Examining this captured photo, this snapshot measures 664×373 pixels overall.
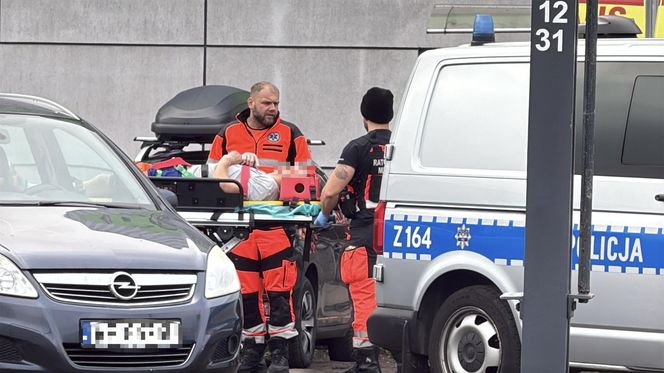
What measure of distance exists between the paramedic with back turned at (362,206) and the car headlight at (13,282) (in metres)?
3.26

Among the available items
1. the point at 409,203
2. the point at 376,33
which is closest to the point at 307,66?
the point at 376,33

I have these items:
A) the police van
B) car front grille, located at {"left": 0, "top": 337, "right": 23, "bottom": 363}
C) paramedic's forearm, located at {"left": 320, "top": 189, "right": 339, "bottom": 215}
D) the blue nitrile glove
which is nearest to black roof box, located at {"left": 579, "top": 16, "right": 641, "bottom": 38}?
the police van

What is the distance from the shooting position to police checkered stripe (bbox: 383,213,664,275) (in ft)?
24.2

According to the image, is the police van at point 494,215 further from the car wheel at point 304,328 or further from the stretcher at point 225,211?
the car wheel at point 304,328

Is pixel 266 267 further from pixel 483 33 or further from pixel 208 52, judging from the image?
pixel 208 52

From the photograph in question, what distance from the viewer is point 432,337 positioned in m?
8.13

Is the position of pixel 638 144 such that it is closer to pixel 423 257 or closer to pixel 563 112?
pixel 423 257

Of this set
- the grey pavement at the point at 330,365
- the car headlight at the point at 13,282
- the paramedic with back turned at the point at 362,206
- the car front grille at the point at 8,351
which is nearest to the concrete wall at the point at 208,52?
the grey pavement at the point at 330,365

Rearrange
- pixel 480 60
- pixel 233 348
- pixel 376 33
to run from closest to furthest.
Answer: pixel 233 348 → pixel 480 60 → pixel 376 33

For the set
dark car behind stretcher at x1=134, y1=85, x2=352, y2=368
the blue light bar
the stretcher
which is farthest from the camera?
dark car behind stretcher at x1=134, y1=85, x2=352, y2=368

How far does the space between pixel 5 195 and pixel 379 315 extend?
7.35ft

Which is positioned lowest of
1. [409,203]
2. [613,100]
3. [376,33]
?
[409,203]

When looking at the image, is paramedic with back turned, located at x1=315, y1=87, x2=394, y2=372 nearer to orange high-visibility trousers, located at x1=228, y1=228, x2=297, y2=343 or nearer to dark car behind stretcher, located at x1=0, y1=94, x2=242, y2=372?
orange high-visibility trousers, located at x1=228, y1=228, x2=297, y2=343

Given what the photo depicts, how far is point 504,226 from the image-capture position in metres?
7.82
